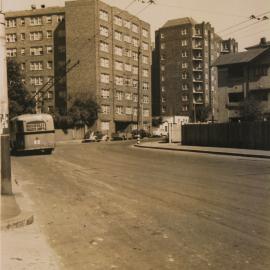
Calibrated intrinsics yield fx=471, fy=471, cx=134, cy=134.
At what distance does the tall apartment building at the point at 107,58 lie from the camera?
3231 inches

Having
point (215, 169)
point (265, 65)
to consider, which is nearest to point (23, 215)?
point (215, 169)

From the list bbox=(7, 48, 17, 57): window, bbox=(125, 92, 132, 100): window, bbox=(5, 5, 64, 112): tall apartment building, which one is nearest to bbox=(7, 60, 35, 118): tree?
bbox=(5, 5, 64, 112): tall apartment building

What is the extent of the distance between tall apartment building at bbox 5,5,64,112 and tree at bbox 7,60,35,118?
2305 cm

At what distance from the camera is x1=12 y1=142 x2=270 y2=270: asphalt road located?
6172 millimetres

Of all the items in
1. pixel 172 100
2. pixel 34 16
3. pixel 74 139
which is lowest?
pixel 74 139

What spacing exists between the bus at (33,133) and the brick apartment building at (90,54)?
1907 inches

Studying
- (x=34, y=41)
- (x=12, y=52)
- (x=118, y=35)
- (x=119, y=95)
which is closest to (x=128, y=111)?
(x=119, y=95)

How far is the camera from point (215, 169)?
1816 cm

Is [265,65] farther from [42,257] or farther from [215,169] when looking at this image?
[42,257]

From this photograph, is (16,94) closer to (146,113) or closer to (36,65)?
(36,65)

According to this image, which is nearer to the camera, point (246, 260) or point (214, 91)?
point (246, 260)

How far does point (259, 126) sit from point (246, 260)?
2580 cm

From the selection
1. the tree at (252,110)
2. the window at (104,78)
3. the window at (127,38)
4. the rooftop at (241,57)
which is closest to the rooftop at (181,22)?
the window at (127,38)

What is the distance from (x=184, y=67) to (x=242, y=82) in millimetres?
56228
